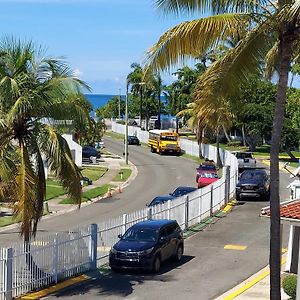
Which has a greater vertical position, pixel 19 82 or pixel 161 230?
pixel 19 82

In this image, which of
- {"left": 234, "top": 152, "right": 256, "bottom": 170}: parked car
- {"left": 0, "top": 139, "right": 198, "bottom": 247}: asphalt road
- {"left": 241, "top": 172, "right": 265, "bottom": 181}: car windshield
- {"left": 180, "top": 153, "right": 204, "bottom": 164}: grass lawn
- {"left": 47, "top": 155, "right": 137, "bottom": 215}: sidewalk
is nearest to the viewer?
{"left": 0, "top": 139, "right": 198, "bottom": 247}: asphalt road

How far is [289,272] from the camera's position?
69.5 feet

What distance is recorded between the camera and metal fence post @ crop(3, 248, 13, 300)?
59.2 feet

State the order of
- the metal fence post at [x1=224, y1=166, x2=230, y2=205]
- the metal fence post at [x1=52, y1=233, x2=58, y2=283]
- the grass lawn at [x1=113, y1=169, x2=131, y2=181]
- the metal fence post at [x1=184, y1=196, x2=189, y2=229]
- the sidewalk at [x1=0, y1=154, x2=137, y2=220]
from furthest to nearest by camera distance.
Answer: the grass lawn at [x1=113, y1=169, x2=131, y2=181], the metal fence post at [x1=224, y1=166, x2=230, y2=205], the sidewalk at [x1=0, y1=154, x2=137, y2=220], the metal fence post at [x1=184, y1=196, x2=189, y2=229], the metal fence post at [x1=52, y1=233, x2=58, y2=283]

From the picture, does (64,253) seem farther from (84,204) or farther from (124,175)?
(124,175)

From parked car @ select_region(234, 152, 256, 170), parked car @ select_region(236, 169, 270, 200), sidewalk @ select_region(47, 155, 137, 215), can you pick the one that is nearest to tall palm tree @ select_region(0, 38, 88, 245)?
sidewalk @ select_region(47, 155, 137, 215)

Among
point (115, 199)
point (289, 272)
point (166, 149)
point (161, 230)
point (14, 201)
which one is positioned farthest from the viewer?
point (166, 149)

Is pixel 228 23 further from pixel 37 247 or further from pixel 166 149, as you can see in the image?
pixel 166 149

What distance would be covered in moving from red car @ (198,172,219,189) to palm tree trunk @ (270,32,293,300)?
32388 mm

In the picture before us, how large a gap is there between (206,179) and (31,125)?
2772 cm

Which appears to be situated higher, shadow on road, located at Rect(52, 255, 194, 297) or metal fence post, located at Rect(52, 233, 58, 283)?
metal fence post, located at Rect(52, 233, 58, 283)

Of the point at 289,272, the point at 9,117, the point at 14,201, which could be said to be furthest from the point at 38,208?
the point at 289,272

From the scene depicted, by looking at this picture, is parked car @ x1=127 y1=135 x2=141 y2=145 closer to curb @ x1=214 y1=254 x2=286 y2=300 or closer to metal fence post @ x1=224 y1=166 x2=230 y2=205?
metal fence post @ x1=224 y1=166 x2=230 y2=205

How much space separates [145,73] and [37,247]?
854 centimetres
